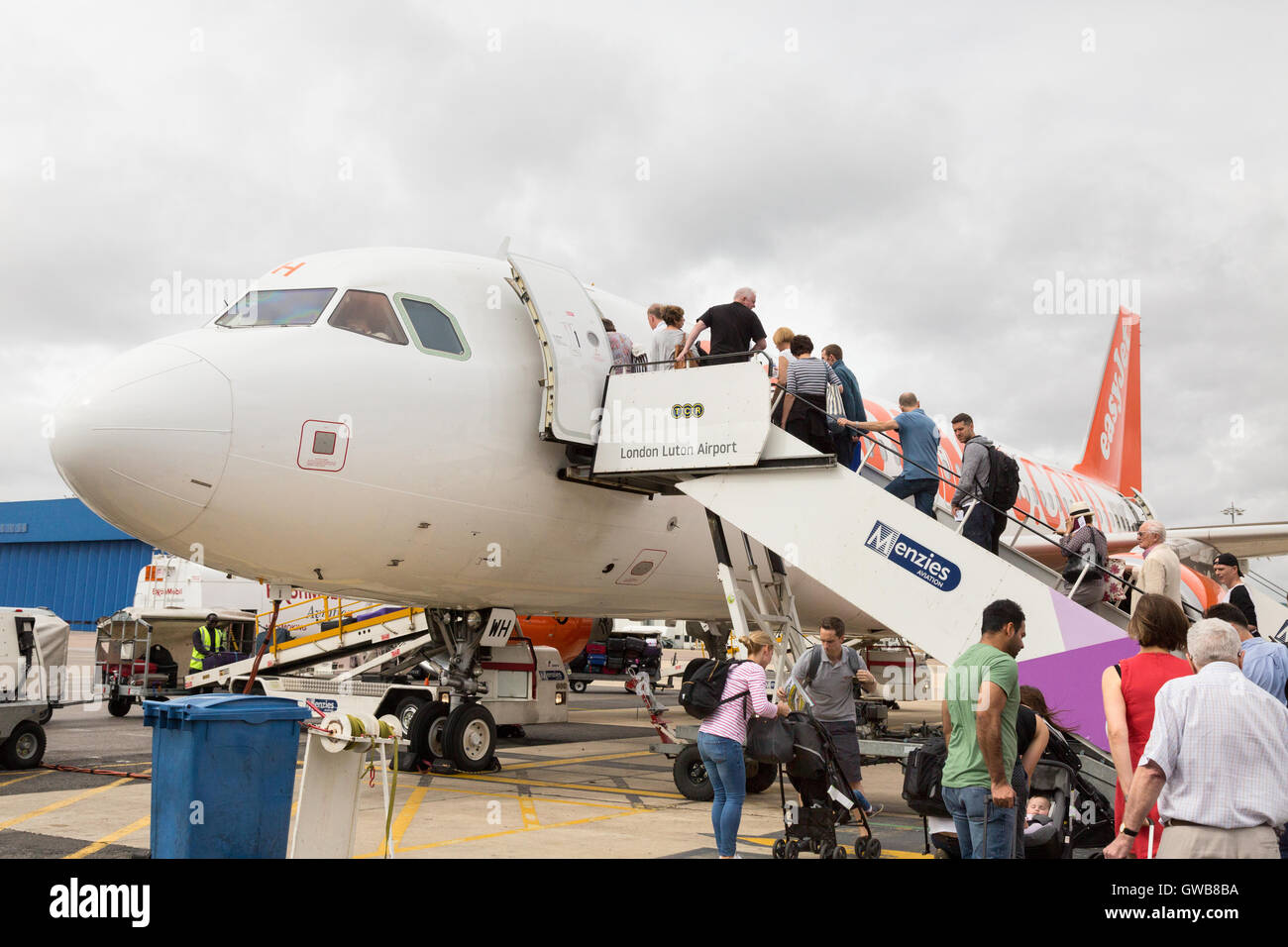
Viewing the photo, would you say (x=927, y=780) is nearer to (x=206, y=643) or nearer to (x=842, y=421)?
(x=842, y=421)

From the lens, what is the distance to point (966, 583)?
8508 mm

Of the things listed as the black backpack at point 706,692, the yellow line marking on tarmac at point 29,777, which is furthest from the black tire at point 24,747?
the black backpack at point 706,692

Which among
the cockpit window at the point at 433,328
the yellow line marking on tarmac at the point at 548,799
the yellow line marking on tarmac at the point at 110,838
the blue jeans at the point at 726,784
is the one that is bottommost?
the yellow line marking on tarmac at the point at 548,799

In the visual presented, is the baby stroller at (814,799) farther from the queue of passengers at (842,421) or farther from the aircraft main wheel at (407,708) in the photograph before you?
the aircraft main wheel at (407,708)

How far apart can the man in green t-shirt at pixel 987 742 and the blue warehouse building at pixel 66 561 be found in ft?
205

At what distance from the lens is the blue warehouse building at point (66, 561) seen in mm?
62156

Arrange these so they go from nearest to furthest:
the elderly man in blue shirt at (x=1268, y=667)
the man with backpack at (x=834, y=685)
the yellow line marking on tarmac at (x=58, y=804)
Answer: the elderly man in blue shirt at (x=1268, y=667)
the yellow line marking on tarmac at (x=58, y=804)
the man with backpack at (x=834, y=685)

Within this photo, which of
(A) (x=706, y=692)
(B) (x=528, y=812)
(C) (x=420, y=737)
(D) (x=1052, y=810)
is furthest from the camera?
(C) (x=420, y=737)

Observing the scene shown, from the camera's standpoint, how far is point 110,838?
7863 mm

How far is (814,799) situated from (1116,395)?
951 inches

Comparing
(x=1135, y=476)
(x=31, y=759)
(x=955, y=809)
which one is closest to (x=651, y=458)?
(x=955, y=809)

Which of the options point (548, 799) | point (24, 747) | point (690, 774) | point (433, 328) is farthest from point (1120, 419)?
point (24, 747)

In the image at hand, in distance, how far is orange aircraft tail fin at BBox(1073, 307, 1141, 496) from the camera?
27403 millimetres

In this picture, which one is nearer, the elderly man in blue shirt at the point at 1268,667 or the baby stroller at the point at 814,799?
the elderly man in blue shirt at the point at 1268,667
